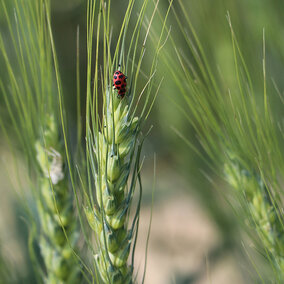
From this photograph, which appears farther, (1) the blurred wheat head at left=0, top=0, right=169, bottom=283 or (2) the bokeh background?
(2) the bokeh background

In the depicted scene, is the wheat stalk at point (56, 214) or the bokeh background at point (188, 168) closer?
the wheat stalk at point (56, 214)

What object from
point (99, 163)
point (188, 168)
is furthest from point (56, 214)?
point (188, 168)

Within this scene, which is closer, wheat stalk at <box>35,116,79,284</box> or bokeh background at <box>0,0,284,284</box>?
wheat stalk at <box>35,116,79,284</box>

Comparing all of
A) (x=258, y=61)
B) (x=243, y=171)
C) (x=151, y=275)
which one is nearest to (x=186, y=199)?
(x=151, y=275)

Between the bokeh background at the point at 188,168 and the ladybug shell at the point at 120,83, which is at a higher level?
the ladybug shell at the point at 120,83

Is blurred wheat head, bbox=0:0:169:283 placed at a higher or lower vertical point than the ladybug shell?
lower

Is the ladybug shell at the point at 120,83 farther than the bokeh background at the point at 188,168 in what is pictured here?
No

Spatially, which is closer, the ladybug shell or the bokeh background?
the ladybug shell

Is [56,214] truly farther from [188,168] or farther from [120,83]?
[188,168]

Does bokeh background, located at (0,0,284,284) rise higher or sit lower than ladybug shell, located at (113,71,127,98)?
lower
